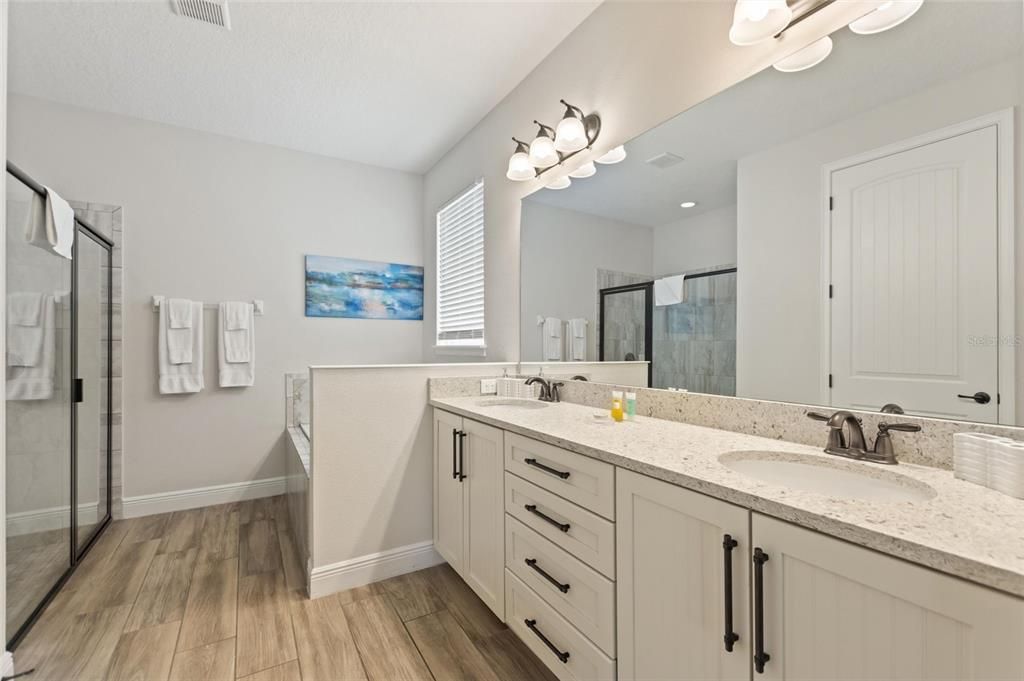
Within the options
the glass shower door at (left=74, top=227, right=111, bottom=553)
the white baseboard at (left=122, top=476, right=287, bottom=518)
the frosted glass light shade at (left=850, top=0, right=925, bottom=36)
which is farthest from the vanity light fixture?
the white baseboard at (left=122, top=476, right=287, bottom=518)

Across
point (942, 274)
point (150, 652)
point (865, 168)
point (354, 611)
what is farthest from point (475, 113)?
point (150, 652)

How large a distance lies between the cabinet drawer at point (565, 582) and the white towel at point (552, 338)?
1006mm

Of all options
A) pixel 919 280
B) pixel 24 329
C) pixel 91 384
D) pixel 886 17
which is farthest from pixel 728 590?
pixel 91 384

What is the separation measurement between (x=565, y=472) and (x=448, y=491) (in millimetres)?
945

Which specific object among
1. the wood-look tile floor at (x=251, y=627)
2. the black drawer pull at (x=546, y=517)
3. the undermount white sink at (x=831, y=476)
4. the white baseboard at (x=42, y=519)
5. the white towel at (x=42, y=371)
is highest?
the white towel at (x=42, y=371)

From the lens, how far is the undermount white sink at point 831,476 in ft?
3.09

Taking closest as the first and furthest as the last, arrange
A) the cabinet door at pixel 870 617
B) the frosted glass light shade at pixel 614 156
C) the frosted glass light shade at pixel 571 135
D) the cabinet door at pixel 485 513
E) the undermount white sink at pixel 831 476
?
1. the cabinet door at pixel 870 617
2. the undermount white sink at pixel 831 476
3. the cabinet door at pixel 485 513
4. the frosted glass light shade at pixel 614 156
5. the frosted glass light shade at pixel 571 135

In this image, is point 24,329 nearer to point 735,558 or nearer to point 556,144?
point 556,144

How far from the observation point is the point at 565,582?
51.8 inches

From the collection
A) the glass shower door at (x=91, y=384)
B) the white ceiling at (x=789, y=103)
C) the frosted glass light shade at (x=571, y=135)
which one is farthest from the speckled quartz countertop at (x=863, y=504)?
the glass shower door at (x=91, y=384)

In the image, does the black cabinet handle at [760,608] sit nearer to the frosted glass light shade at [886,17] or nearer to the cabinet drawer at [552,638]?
the cabinet drawer at [552,638]

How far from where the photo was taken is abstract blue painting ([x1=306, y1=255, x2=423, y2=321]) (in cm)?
346

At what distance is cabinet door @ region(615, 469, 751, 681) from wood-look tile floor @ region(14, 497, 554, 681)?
2.15 ft

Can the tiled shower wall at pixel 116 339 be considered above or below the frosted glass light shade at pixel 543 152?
below
